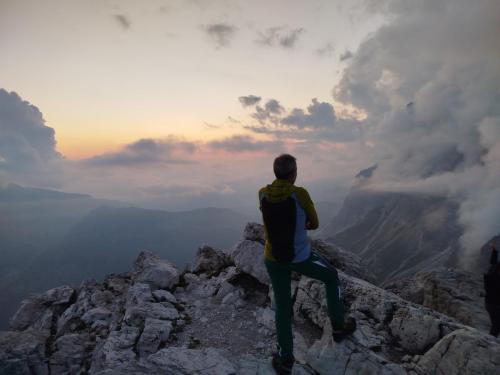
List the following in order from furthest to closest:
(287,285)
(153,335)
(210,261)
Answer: (210,261) < (153,335) < (287,285)

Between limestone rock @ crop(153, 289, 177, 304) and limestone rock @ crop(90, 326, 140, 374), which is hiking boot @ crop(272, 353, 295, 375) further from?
limestone rock @ crop(153, 289, 177, 304)

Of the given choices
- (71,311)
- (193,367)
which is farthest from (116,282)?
(193,367)

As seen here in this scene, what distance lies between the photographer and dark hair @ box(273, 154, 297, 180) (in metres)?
7.48

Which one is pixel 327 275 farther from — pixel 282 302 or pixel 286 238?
pixel 286 238

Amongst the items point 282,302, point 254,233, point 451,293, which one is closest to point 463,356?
point 282,302

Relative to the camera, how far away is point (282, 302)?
8031 mm

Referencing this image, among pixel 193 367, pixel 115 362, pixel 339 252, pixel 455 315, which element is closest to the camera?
pixel 193 367

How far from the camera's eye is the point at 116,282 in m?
21.3

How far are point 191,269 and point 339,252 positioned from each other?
32.3 ft

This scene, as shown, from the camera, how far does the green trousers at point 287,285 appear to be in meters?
7.81

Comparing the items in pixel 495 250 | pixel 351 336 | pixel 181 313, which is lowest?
pixel 181 313

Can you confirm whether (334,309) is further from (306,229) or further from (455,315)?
(455,315)

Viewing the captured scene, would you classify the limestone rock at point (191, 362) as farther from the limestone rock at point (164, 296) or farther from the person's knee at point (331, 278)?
the limestone rock at point (164, 296)

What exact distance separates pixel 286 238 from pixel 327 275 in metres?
1.72
